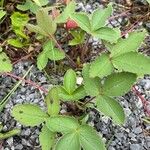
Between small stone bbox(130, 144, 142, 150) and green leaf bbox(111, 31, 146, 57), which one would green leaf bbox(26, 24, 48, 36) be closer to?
green leaf bbox(111, 31, 146, 57)

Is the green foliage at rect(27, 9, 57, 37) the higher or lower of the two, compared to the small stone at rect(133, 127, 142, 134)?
higher

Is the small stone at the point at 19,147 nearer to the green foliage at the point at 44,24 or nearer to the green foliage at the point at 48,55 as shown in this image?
the green foliage at the point at 48,55

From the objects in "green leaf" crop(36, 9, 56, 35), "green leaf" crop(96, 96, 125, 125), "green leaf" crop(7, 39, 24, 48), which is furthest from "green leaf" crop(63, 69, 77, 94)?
"green leaf" crop(7, 39, 24, 48)

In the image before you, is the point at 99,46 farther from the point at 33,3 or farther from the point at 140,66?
the point at 140,66

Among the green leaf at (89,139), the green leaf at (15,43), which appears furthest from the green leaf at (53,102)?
the green leaf at (15,43)

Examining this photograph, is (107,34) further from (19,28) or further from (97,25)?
(19,28)

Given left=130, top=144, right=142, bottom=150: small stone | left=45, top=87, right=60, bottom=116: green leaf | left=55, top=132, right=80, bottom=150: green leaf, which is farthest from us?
left=130, top=144, right=142, bottom=150: small stone
